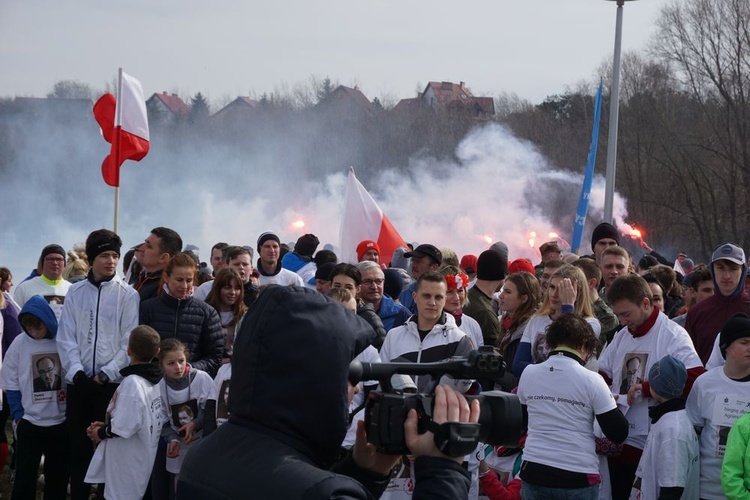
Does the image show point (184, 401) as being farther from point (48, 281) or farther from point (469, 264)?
point (469, 264)

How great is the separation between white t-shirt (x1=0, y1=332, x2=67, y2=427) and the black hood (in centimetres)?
558

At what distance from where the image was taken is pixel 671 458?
5.59 meters

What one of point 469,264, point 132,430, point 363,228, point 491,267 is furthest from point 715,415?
point 363,228

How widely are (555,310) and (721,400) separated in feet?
4.64

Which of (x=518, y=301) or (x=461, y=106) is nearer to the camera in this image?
(x=518, y=301)

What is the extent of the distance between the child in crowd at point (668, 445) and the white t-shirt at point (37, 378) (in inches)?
173

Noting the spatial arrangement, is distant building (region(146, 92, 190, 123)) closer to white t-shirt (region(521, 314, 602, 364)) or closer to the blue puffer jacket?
the blue puffer jacket

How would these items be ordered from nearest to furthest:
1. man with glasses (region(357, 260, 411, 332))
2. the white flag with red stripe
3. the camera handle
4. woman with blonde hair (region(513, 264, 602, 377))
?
the camera handle < woman with blonde hair (region(513, 264, 602, 377)) < man with glasses (region(357, 260, 411, 332)) < the white flag with red stripe

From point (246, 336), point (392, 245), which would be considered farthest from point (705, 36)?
point (246, 336)

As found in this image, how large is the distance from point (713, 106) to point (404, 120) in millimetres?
13541

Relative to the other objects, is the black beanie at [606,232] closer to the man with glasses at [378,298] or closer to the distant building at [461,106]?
the man with glasses at [378,298]

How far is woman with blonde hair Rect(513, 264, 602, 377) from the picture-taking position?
6.55m

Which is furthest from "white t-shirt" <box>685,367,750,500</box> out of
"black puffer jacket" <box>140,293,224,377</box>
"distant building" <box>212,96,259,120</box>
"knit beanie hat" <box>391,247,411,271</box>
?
"distant building" <box>212,96,259,120</box>

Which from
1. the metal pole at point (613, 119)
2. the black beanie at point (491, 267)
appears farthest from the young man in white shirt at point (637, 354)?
the metal pole at point (613, 119)
